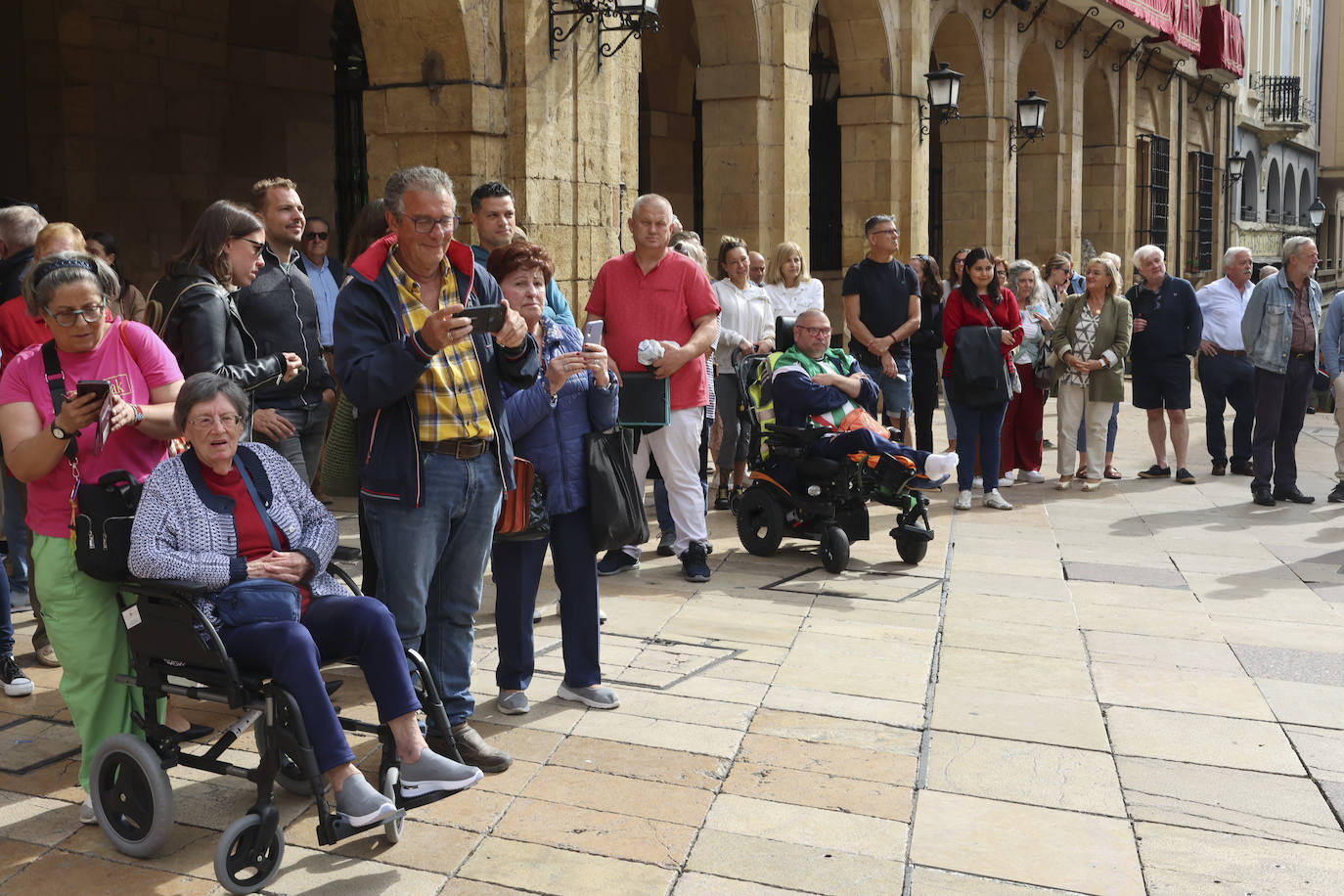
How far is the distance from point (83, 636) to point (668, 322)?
130 inches

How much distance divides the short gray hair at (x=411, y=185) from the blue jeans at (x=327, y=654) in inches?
46.0

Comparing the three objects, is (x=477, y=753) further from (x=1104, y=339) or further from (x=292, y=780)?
(x=1104, y=339)

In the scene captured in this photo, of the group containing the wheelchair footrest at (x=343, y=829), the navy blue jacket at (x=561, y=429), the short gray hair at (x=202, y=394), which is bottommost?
the wheelchair footrest at (x=343, y=829)

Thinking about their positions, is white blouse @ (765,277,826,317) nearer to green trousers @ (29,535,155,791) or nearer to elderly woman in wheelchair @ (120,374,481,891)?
elderly woman in wheelchair @ (120,374,481,891)

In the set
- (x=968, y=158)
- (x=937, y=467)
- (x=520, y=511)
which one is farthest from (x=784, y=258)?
(x=968, y=158)

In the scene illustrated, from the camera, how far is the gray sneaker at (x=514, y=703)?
15.8 feet

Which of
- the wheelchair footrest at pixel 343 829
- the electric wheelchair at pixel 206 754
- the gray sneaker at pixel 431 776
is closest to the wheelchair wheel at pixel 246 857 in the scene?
the electric wheelchair at pixel 206 754

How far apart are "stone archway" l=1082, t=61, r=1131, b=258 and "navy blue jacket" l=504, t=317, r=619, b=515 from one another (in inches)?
839

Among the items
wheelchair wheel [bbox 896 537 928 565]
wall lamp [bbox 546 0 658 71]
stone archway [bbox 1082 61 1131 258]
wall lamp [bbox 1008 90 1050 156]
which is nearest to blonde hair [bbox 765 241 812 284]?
wall lamp [bbox 546 0 658 71]

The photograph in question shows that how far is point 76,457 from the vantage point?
4.03 m

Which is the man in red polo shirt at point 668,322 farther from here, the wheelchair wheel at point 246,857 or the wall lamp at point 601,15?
the wall lamp at point 601,15

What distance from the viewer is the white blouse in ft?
31.1

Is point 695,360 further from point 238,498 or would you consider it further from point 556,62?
point 556,62

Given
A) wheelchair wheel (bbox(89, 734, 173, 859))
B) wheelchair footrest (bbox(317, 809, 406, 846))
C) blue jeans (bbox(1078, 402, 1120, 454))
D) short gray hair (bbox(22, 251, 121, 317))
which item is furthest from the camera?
blue jeans (bbox(1078, 402, 1120, 454))
